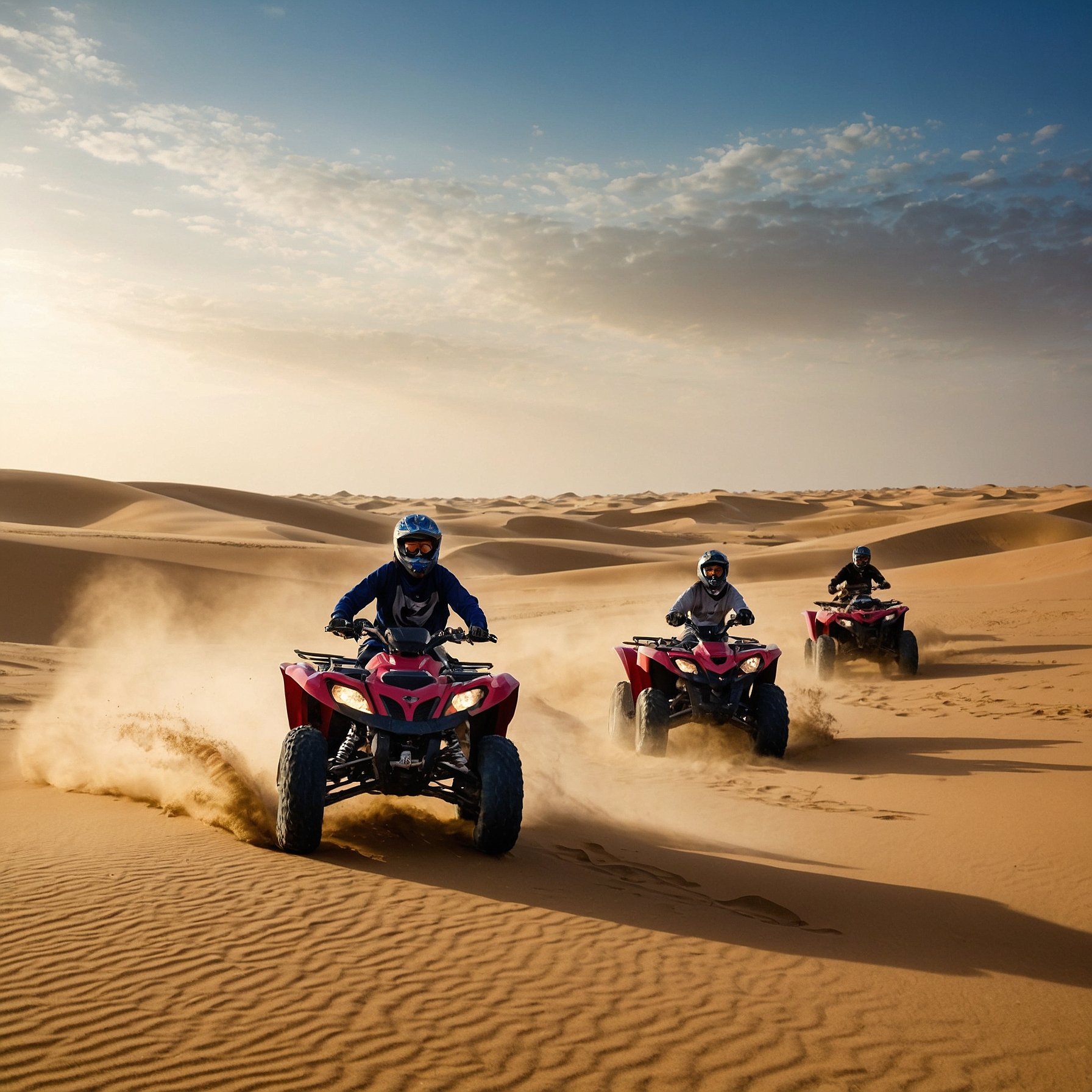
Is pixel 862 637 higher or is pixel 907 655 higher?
pixel 862 637

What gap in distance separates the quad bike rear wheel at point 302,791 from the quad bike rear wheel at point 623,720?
5355mm

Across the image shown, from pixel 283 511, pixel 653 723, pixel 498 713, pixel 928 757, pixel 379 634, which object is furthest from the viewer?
pixel 283 511

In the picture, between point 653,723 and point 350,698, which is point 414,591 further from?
point 653,723

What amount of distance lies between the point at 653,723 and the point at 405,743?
4.73 m

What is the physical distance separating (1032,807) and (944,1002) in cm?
404

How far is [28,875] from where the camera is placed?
16.3 feet

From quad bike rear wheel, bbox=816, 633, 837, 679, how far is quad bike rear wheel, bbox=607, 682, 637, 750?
534 centimetres

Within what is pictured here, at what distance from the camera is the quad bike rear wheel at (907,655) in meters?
15.0

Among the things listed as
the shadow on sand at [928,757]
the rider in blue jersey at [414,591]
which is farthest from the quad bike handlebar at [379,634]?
the shadow on sand at [928,757]

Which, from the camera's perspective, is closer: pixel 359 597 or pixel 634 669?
pixel 359 597

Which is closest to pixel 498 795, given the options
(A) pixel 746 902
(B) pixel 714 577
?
A: (A) pixel 746 902

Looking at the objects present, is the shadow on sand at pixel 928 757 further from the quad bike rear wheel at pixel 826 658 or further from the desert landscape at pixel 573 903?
the quad bike rear wheel at pixel 826 658

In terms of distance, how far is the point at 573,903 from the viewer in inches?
204

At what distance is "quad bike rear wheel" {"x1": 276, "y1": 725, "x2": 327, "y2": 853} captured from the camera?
539 centimetres
